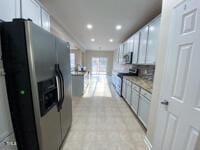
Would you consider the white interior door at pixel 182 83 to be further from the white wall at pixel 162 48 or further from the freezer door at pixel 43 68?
the freezer door at pixel 43 68

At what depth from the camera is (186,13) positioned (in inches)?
46.7

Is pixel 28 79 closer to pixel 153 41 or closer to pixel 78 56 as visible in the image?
pixel 153 41

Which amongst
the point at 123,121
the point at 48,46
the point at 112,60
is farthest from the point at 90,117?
the point at 112,60

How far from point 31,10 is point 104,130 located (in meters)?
2.55

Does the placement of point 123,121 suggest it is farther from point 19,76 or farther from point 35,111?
point 19,76

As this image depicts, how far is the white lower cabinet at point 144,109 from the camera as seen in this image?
Result: 7.62ft

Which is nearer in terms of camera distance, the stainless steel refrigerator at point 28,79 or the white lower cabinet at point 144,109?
the stainless steel refrigerator at point 28,79

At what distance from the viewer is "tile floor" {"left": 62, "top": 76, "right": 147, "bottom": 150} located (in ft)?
6.59

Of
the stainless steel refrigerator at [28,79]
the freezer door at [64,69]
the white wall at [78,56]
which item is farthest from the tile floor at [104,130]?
the white wall at [78,56]

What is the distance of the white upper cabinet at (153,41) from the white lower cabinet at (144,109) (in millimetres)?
907

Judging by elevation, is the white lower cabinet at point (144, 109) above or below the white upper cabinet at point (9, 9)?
below

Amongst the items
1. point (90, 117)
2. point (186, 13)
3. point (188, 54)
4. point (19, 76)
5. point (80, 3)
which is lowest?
point (90, 117)

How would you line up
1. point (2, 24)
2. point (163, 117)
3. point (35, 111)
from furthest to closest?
1. point (163, 117)
2. point (35, 111)
3. point (2, 24)

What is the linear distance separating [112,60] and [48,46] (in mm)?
10913
